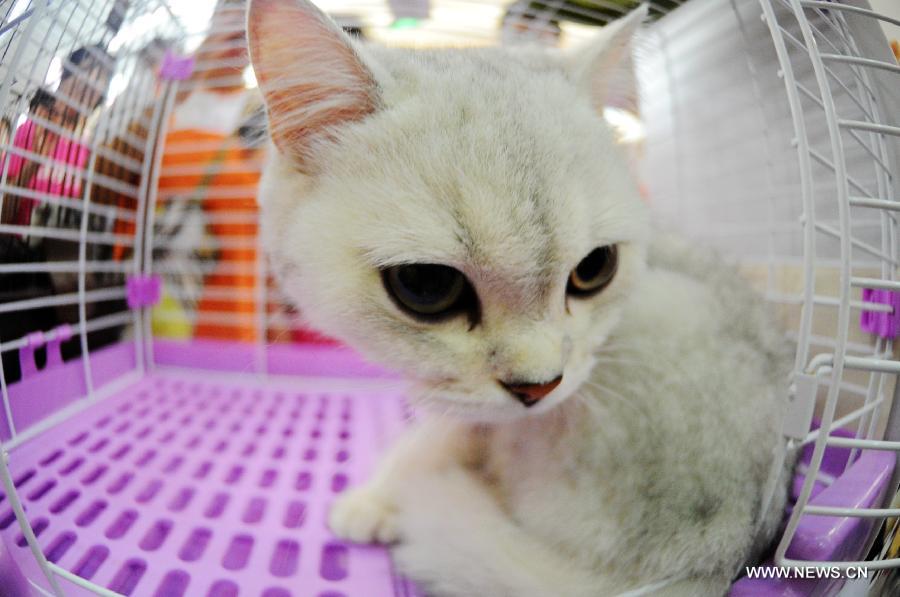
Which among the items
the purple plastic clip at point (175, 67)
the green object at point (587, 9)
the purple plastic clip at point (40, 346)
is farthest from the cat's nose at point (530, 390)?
the purple plastic clip at point (175, 67)

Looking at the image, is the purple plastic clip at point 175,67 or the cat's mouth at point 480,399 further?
the purple plastic clip at point 175,67

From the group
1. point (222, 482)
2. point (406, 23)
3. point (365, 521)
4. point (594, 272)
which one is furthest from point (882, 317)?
point (222, 482)

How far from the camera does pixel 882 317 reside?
0.74m

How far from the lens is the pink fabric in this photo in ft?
2.52

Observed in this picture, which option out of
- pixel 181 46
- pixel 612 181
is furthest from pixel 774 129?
pixel 181 46

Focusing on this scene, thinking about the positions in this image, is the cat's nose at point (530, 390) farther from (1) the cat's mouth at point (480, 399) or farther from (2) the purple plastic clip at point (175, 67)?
(2) the purple plastic clip at point (175, 67)

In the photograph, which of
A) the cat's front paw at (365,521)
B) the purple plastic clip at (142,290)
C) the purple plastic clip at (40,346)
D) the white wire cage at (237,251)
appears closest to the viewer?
the white wire cage at (237,251)

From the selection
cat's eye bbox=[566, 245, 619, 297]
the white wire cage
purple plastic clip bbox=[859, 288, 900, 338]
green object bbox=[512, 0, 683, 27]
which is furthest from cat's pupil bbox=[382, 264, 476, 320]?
green object bbox=[512, 0, 683, 27]

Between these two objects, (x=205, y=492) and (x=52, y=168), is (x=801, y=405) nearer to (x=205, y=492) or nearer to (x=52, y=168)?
(x=205, y=492)

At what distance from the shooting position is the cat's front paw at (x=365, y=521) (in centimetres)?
73

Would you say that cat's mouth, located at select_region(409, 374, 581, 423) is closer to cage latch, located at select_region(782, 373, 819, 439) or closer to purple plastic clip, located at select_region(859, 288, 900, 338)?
cage latch, located at select_region(782, 373, 819, 439)

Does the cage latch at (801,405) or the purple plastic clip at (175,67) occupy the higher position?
the purple plastic clip at (175,67)

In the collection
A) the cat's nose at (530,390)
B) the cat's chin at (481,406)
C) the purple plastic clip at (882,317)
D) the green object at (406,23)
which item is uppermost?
the green object at (406,23)

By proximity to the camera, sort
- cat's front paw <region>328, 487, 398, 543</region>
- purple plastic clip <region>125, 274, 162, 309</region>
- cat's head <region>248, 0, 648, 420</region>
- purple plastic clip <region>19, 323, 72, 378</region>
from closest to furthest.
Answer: cat's head <region>248, 0, 648, 420</region> < cat's front paw <region>328, 487, 398, 543</region> < purple plastic clip <region>19, 323, 72, 378</region> < purple plastic clip <region>125, 274, 162, 309</region>
